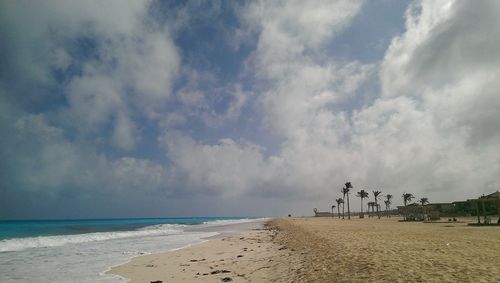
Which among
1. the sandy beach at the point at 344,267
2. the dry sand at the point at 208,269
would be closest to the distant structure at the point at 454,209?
the sandy beach at the point at 344,267

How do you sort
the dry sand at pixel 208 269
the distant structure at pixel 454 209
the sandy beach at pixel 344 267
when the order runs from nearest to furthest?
the sandy beach at pixel 344 267 < the dry sand at pixel 208 269 < the distant structure at pixel 454 209

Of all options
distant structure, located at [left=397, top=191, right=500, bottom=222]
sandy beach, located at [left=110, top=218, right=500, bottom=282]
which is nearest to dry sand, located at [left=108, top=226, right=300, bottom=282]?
sandy beach, located at [left=110, top=218, right=500, bottom=282]

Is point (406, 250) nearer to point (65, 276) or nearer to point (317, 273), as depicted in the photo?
point (317, 273)

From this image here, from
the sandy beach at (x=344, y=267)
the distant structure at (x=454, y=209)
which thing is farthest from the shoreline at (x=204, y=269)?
the distant structure at (x=454, y=209)

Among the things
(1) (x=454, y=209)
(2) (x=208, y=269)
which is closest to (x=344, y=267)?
(2) (x=208, y=269)

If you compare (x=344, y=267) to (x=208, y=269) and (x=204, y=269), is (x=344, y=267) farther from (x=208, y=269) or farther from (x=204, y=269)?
(x=204, y=269)

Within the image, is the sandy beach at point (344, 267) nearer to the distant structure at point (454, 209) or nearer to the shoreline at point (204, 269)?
the shoreline at point (204, 269)

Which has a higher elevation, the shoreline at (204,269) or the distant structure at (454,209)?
the distant structure at (454,209)

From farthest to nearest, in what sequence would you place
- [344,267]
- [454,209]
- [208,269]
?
[454,209] < [208,269] < [344,267]

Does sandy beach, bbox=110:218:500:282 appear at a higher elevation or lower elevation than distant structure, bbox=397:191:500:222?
lower

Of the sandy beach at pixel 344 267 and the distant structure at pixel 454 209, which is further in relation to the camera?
the distant structure at pixel 454 209

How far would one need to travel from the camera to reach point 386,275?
9.80 m

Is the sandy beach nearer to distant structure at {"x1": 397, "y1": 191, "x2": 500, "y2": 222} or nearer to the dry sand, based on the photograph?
the dry sand

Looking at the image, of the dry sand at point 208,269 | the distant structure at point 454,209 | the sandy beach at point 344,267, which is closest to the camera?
the sandy beach at point 344,267
